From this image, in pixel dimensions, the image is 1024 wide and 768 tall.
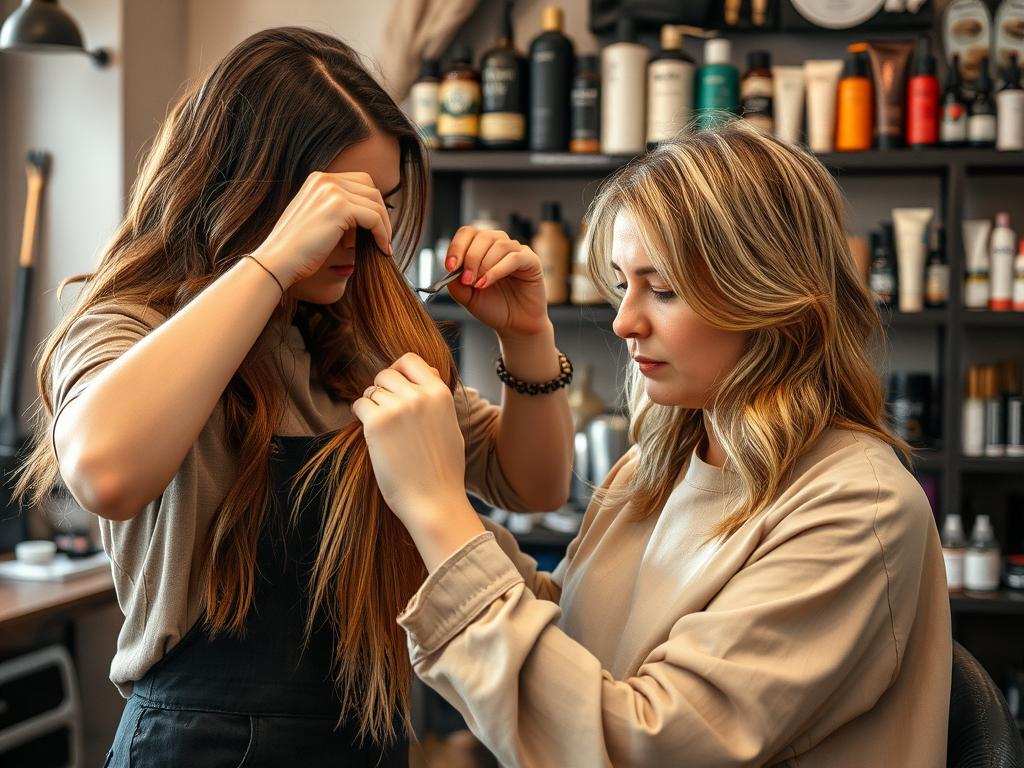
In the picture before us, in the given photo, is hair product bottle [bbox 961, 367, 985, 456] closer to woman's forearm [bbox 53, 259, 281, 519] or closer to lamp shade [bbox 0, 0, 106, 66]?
woman's forearm [bbox 53, 259, 281, 519]

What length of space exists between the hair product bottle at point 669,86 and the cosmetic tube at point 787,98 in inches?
9.0

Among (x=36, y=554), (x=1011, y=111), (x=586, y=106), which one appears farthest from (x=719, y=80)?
(x=36, y=554)

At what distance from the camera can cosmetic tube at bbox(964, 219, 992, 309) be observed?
2.42m

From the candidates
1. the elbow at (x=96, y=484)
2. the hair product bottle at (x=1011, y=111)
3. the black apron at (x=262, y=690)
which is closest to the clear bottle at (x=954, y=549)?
the hair product bottle at (x=1011, y=111)

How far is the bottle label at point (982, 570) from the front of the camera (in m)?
2.38

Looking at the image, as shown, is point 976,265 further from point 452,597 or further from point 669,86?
point 452,597

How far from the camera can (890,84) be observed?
7.91ft

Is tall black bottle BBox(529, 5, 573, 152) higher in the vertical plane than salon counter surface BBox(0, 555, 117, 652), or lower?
higher

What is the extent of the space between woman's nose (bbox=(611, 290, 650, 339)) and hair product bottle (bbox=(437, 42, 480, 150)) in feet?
5.46

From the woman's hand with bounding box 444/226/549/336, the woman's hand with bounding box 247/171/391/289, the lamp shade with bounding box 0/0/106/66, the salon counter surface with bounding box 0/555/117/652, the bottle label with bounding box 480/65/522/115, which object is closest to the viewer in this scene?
the woman's hand with bounding box 247/171/391/289

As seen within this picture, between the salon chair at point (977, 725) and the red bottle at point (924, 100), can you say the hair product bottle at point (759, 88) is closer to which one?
the red bottle at point (924, 100)

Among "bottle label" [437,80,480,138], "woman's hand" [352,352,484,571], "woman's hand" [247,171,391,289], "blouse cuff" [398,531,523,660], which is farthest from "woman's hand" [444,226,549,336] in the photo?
"bottle label" [437,80,480,138]

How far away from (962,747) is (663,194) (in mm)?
629

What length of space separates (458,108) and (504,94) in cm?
13
